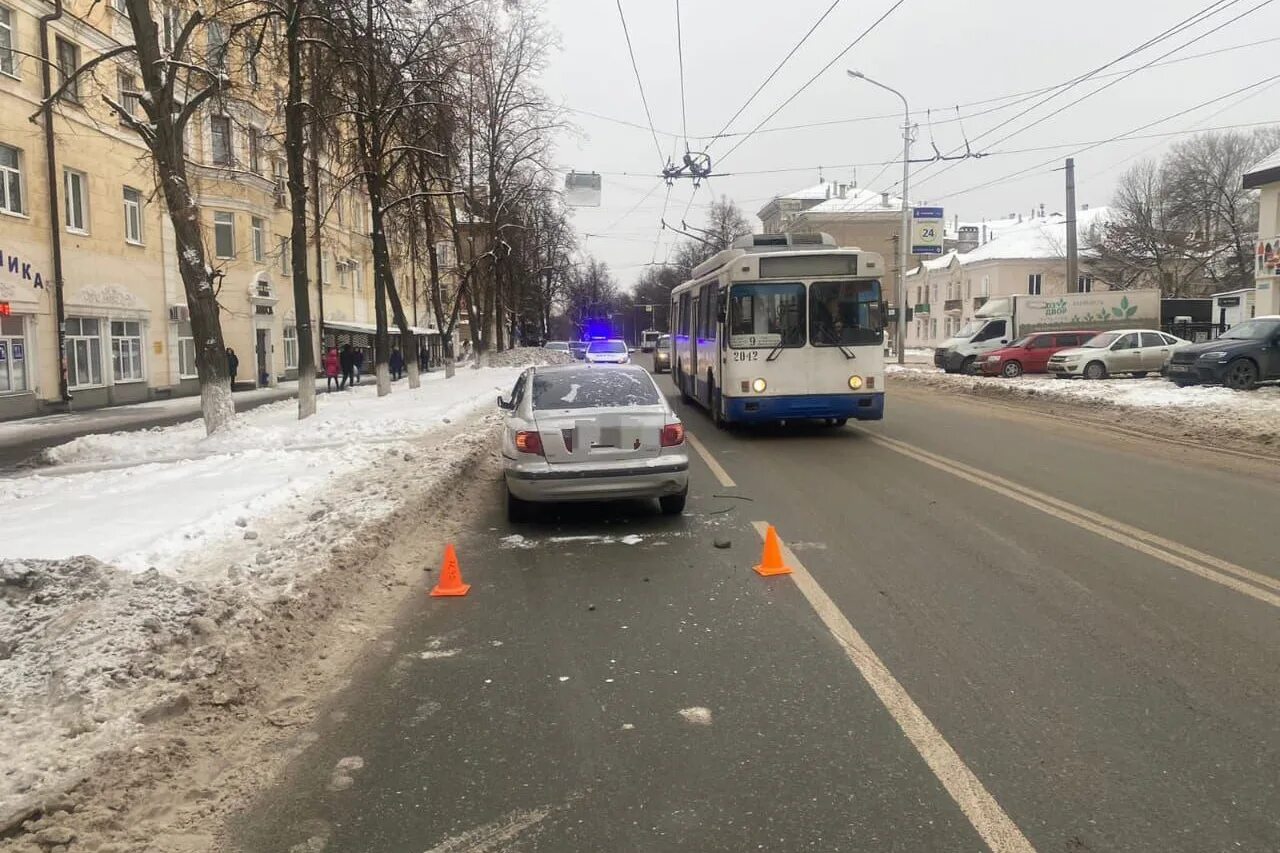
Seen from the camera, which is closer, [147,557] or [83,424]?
[147,557]

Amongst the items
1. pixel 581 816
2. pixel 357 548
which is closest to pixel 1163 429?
pixel 357 548

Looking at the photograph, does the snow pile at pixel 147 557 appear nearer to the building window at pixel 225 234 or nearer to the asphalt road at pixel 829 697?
the asphalt road at pixel 829 697

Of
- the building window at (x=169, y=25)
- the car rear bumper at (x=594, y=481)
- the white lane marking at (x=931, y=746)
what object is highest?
the building window at (x=169, y=25)

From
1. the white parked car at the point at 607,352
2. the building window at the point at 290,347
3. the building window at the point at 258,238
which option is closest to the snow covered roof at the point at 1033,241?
the white parked car at the point at 607,352

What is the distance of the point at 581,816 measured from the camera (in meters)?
3.36

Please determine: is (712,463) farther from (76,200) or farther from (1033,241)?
(1033,241)

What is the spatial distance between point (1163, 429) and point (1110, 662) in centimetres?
1285

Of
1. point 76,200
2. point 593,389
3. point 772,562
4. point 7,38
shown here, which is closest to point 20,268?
point 76,200

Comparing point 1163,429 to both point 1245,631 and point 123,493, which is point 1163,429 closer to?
point 1245,631

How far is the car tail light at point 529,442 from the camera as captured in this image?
8102 mm

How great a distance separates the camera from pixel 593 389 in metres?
8.91

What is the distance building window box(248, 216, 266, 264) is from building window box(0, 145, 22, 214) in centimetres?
1171

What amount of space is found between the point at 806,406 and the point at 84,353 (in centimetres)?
2116

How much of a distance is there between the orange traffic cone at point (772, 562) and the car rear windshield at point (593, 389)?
236 centimetres
